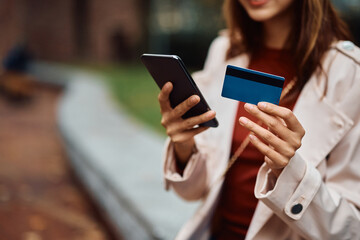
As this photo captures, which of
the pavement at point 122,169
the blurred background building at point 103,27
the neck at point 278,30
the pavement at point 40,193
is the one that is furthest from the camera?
the blurred background building at point 103,27

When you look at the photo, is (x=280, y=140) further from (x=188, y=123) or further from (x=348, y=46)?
(x=348, y=46)

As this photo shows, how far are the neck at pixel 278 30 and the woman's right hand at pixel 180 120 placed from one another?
493mm

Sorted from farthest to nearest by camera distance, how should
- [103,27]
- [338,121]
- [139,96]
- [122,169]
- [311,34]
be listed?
[103,27], [139,96], [122,169], [311,34], [338,121]

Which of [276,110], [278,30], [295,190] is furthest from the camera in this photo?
[278,30]

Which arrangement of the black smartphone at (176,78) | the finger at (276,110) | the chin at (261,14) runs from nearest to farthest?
the finger at (276,110) < the black smartphone at (176,78) < the chin at (261,14)

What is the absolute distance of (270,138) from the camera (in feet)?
3.59

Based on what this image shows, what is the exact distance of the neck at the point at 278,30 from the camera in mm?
1575

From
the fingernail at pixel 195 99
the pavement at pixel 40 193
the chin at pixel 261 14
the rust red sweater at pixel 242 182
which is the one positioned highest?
the chin at pixel 261 14

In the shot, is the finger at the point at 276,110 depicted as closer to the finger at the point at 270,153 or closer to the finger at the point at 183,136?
the finger at the point at 270,153

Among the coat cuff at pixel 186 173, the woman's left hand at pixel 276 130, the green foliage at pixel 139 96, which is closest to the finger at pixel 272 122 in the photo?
the woman's left hand at pixel 276 130

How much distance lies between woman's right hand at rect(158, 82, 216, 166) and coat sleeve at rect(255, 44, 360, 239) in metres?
0.26

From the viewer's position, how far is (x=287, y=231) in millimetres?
1396

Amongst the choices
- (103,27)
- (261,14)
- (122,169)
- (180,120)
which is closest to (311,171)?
(180,120)

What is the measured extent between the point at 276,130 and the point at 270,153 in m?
0.07
